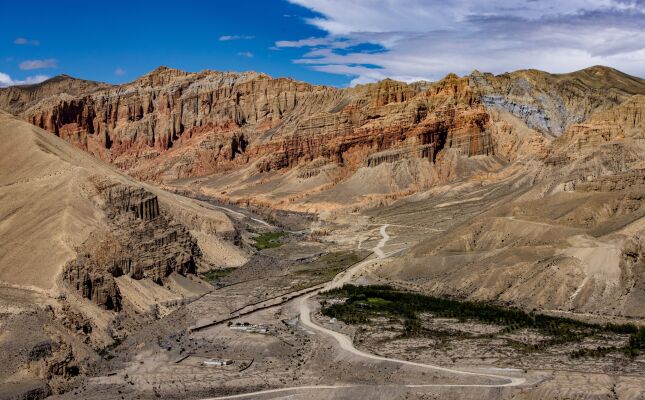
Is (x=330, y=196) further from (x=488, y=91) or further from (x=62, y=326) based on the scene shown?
(x=62, y=326)

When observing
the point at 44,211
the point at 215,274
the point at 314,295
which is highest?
the point at 44,211

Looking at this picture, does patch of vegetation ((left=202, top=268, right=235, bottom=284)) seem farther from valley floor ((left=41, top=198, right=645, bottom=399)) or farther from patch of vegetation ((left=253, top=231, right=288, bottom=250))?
patch of vegetation ((left=253, top=231, right=288, bottom=250))

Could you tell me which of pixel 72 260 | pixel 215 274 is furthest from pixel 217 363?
pixel 215 274

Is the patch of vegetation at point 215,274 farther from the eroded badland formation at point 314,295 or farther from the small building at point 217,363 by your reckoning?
the small building at point 217,363

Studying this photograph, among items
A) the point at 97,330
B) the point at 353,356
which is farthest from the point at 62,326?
the point at 353,356

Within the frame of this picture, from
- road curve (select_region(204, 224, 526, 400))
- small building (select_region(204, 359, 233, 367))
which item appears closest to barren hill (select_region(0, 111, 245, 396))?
Result: small building (select_region(204, 359, 233, 367))

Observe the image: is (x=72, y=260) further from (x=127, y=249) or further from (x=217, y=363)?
(x=217, y=363)

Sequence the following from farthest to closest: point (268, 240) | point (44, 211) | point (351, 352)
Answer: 1. point (268, 240)
2. point (44, 211)
3. point (351, 352)
